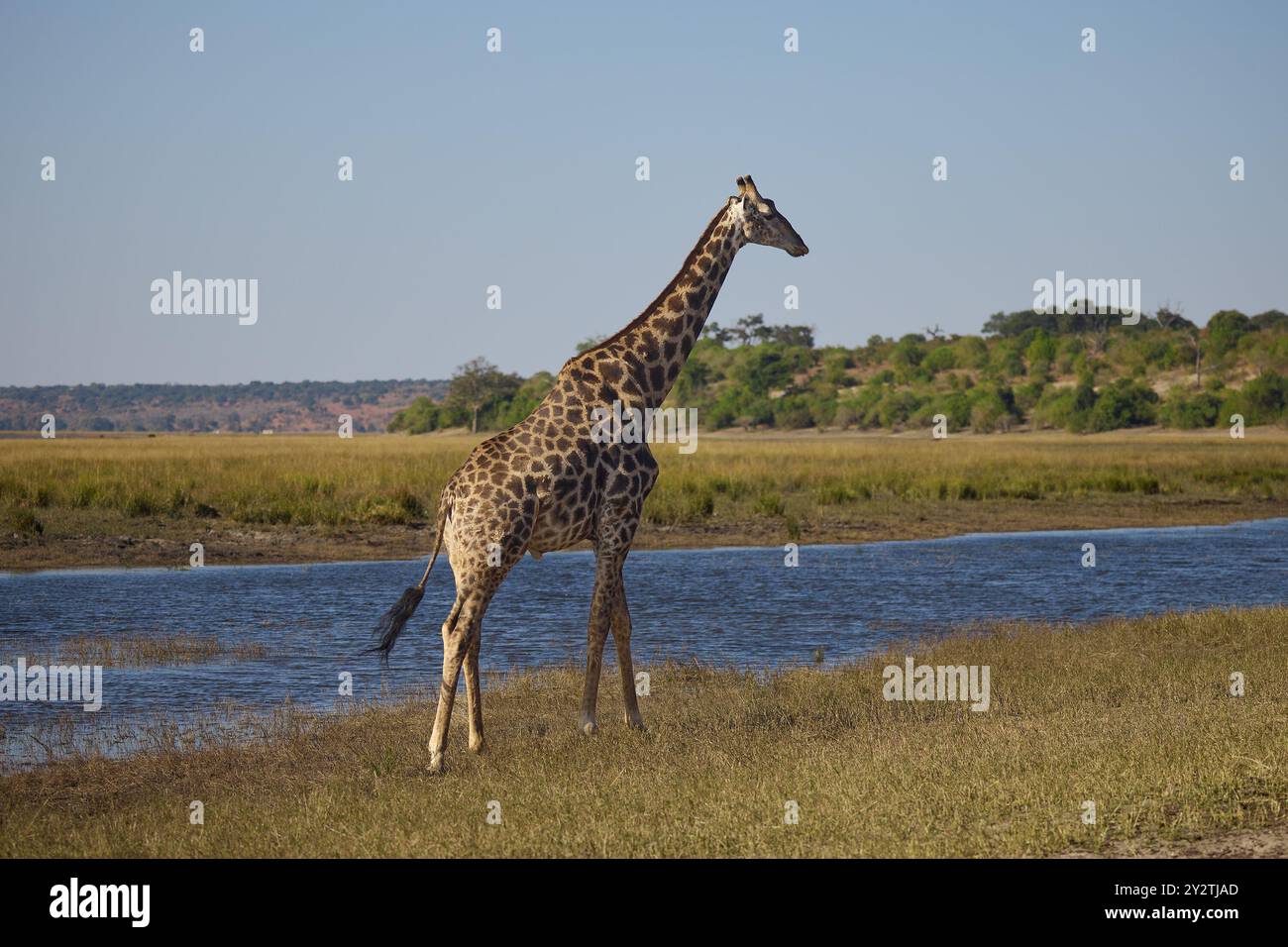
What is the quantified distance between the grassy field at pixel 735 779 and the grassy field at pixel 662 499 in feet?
44.5

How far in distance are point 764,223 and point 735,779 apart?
434 centimetres

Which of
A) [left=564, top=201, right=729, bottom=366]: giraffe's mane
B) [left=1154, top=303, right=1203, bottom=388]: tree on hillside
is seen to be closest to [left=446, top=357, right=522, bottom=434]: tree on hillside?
[left=1154, top=303, right=1203, bottom=388]: tree on hillside

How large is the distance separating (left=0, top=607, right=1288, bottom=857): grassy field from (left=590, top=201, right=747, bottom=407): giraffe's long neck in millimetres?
2572

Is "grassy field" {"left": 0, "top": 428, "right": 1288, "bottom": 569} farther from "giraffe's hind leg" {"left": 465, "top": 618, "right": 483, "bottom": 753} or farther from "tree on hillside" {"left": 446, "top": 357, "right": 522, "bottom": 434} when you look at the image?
"tree on hillside" {"left": 446, "top": 357, "right": 522, "bottom": 434}

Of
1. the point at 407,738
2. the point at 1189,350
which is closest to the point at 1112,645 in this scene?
the point at 407,738

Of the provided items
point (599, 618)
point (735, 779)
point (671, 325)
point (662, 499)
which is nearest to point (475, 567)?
point (599, 618)

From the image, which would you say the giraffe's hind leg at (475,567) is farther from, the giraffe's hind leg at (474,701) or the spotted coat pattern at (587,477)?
the giraffe's hind leg at (474,701)

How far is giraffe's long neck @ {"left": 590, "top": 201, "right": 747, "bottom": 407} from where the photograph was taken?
409 inches

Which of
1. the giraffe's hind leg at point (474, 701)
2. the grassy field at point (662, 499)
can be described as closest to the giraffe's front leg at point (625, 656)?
the giraffe's hind leg at point (474, 701)

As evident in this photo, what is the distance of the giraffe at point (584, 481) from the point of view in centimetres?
939

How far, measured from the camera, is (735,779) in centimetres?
838

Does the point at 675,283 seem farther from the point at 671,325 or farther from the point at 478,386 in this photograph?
the point at 478,386

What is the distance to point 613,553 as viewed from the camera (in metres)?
9.99

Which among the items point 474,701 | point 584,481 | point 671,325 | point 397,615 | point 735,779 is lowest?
point 735,779
